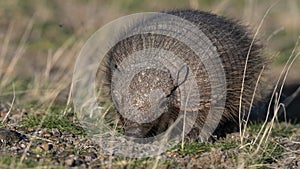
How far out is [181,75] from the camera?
6.52m

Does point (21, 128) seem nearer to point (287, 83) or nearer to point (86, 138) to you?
point (86, 138)

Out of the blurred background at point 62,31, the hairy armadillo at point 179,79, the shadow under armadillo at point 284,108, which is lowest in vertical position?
the shadow under armadillo at point 284,108

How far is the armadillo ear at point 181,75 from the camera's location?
6516mm

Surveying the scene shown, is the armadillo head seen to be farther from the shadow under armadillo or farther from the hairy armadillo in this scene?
the shadow under armadillo

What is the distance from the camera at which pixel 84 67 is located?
31.4 feet

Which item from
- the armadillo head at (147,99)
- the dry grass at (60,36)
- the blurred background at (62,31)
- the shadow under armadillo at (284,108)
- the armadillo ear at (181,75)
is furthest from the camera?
the blurred background at (62,31)

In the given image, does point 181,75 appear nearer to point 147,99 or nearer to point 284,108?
point 147,99

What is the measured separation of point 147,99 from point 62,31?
23.4 feet

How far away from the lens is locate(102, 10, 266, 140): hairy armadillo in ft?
20.8

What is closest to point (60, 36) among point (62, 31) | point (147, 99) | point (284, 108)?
point (62, 31)

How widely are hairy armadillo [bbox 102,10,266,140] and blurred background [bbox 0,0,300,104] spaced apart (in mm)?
2005

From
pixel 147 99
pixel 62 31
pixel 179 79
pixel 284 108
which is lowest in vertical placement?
pixel 284 108

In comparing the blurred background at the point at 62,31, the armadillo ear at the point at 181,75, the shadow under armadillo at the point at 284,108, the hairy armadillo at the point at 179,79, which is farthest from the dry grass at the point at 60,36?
the armadillo ear at the point at 181,75

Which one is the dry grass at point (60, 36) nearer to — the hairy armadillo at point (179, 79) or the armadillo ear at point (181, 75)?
the hairy armadillo at point (179, 79)
